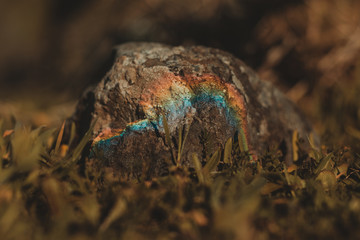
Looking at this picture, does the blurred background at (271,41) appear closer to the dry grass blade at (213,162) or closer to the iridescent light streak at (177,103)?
the iridescent light streak at (177,103)

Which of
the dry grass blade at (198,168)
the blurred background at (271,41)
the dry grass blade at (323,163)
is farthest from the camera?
the blurred background at (271,41)

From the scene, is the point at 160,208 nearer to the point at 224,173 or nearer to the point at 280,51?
the point at 224,173

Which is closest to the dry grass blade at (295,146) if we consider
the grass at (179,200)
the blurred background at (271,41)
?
the grass at (179,200)

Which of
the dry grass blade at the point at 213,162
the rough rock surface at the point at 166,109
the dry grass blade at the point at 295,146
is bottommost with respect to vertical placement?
the dry grass blade at the point at 295,146

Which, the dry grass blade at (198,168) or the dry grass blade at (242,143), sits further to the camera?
the dry grass blade at (242,143)

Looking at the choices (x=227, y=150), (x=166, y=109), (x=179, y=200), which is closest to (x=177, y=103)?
(x=166, y=109)

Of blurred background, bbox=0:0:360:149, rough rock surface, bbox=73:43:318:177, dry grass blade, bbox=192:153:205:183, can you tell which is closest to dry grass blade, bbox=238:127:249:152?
rough rock surface, bbox=73:43:318:177

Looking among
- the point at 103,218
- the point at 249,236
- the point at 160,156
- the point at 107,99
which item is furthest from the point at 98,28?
the point at 249,236
